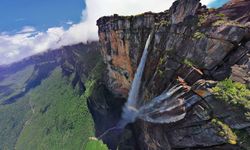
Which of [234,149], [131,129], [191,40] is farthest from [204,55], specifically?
[131,129]

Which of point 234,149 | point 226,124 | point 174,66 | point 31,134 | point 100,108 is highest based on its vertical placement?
point 174,66

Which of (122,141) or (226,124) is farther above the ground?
(226,124)

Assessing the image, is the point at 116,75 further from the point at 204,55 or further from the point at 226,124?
the point at 226,124

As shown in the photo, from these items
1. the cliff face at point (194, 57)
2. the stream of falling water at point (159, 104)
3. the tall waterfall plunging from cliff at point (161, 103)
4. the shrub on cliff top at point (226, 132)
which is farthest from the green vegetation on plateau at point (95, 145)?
the shrub on cliff top at point (226, 132)

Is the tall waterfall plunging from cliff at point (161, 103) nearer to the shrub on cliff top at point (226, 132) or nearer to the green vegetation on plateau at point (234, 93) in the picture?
the green vegetation on plateau at point (234, 93)

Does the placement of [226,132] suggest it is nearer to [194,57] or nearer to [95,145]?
[194,57]

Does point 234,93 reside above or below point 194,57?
below

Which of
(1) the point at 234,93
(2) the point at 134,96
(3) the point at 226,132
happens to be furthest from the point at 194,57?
(2) the point at 134,96
